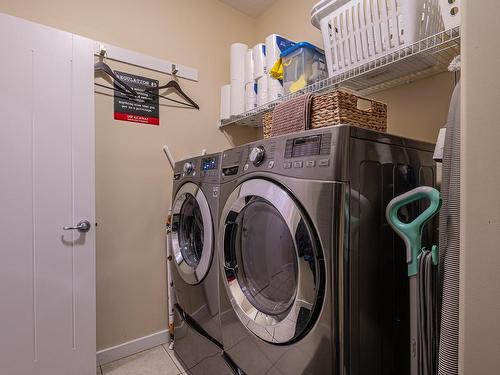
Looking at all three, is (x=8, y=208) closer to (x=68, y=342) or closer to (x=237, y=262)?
(x=68, y=342)

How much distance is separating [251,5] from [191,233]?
2125 millimetres

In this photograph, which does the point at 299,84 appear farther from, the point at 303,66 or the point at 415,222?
the point at 415,222

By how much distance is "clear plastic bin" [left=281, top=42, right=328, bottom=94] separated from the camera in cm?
157

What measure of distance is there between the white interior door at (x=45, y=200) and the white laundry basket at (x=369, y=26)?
1366mm

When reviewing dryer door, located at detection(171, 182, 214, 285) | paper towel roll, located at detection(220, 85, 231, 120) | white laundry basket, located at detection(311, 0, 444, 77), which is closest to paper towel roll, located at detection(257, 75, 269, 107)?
paper towel roll, located at detection(220, 85, 231, 120)

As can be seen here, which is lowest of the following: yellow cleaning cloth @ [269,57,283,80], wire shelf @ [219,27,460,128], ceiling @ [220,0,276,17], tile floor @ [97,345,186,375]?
tile floor @ [97,345,186,375]

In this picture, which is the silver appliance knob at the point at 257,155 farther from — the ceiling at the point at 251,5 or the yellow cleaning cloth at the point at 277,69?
the ceiling at the point at 251,5

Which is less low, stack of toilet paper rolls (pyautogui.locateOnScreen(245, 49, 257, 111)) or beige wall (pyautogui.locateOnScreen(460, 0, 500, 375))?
stack of toilet paper rolls (pyautogui.locateOnScreen(245, 49, 257, 111))

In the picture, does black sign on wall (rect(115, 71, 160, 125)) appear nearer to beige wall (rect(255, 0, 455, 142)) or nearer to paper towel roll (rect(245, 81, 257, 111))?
paper towel roll (rect(245, 81, 257, 111))

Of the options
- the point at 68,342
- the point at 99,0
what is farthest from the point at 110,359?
the point at 99,0

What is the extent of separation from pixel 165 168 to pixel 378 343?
5.75 feet

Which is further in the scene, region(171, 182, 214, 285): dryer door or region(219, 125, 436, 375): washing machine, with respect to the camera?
region(171, 182, 214, 285): dryer door

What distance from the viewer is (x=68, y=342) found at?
4.86 feet

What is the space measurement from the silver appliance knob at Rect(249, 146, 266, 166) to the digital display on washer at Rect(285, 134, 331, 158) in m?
0.12
